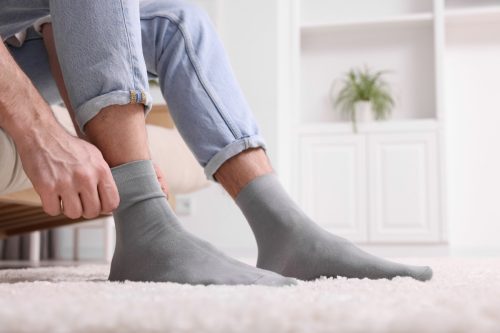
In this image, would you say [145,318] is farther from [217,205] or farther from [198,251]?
[217,205]

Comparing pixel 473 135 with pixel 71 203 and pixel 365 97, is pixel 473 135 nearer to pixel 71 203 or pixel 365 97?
pixel 365 97

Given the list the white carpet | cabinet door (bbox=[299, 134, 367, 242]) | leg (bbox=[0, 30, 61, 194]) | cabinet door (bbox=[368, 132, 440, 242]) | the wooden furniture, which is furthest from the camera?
cabinet door (bbox=[299, 134, 367, 242])

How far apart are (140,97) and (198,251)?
0.60 ft

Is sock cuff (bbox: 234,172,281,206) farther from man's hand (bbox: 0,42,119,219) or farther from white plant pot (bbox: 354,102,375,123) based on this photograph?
white plant pot (bbox: 354,102,375,123)

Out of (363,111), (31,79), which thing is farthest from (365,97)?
(31,79)

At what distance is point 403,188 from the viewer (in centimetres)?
348

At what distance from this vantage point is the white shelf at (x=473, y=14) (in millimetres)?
3602

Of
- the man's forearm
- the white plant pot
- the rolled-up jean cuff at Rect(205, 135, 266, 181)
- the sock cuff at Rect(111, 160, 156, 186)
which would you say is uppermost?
the white plant pot

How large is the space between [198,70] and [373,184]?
2744 mm

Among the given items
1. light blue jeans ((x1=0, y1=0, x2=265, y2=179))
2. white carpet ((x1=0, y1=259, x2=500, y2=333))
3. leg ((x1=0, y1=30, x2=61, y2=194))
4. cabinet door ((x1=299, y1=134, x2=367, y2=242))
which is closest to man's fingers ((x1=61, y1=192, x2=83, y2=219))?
light blue jeans ((x1=0, y1=0, x2=265, y2=179))

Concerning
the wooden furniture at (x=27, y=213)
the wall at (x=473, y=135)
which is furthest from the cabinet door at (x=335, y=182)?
the wooden furniture at (x=27, y=213)

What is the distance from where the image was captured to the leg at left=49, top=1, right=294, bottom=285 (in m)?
0.72

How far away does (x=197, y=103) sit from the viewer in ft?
2.88

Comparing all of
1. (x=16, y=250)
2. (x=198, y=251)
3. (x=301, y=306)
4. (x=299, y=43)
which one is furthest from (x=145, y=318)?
(x=299, y=43)
